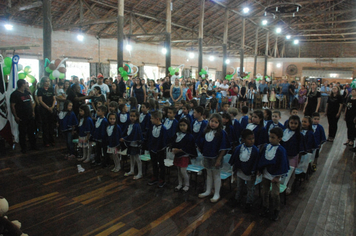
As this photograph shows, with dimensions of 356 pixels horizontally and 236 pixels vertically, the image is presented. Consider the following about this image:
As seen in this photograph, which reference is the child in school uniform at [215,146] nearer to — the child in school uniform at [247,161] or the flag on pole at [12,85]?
the child in school uniform at [247,161]

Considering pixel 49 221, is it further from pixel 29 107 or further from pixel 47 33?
pixel 47 33

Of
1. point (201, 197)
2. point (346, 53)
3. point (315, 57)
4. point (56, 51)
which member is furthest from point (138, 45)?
point (346, 53)

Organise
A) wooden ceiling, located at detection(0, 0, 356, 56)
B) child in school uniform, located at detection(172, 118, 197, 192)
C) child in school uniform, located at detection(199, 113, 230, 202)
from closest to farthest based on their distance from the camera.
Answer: child in school uniform, located at detection(199, 113, 230, 202)
child in school uniform, located at detection(172, 118, 197, 192)
wooden ceiling, located at detection(0, 0, 356, 56)

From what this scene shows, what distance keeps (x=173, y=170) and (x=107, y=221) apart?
183cm

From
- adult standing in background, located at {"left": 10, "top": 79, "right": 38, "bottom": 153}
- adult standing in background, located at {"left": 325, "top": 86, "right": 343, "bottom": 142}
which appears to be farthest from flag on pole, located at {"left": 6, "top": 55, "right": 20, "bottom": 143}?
adult standing in background, located at {"left": 325, "top": 86, "right": 343, "bottom": 142}

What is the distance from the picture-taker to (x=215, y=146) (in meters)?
3.28

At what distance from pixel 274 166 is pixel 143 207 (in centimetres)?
164

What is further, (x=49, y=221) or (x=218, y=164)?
(x=218, y=164)

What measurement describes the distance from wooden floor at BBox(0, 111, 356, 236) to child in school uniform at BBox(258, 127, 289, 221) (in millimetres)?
166

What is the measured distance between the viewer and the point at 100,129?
443 cm

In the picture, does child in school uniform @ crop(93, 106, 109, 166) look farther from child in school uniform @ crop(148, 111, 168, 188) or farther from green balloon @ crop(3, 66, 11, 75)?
green balloon @ crop(3, 66, 11, 75)

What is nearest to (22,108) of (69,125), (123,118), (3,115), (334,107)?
(3,115)

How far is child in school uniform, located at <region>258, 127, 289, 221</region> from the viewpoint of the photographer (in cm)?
282

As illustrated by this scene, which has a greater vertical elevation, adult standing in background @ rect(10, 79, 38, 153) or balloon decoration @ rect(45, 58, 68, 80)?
balloon decoration @ rect(45, 58, 68, 80)
